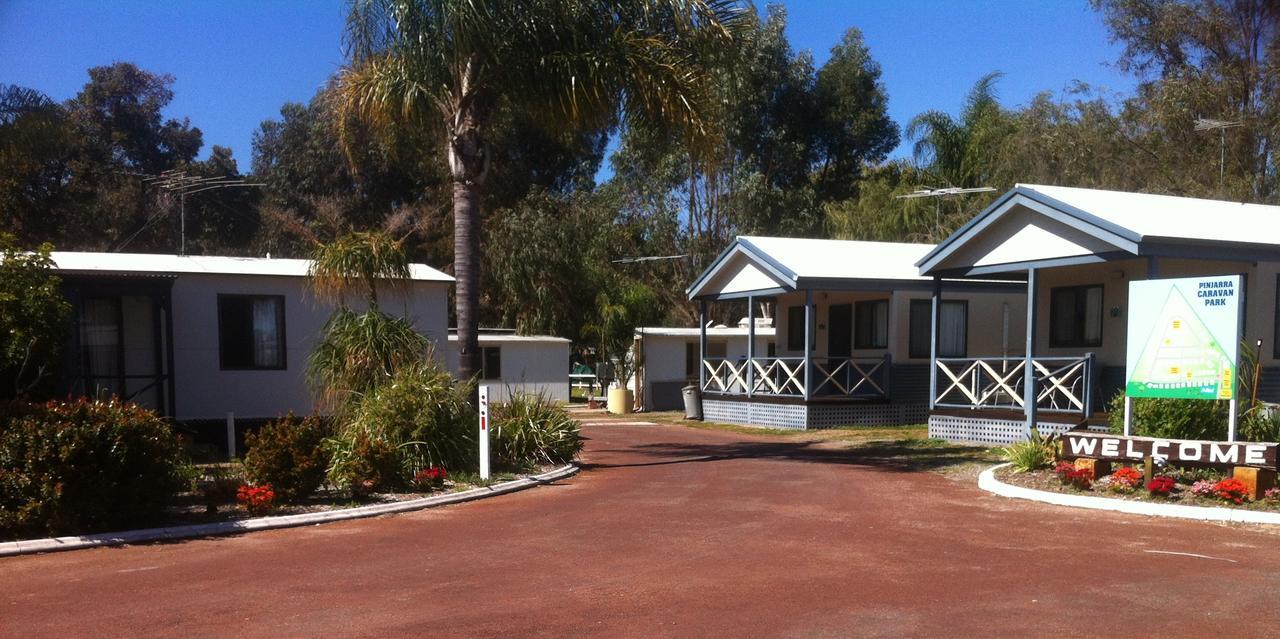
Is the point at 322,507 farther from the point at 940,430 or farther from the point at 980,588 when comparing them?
the point at 940,430

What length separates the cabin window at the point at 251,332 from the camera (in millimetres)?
18031

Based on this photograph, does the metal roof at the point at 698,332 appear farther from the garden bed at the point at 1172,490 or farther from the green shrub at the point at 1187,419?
the green shrub at the point at 1187,419

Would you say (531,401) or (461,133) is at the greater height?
(461,133)

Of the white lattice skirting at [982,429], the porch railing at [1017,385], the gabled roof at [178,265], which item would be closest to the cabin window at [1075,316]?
the porch railing at [1017,385]

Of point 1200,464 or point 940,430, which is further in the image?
point 940,430

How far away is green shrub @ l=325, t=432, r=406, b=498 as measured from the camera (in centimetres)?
1201

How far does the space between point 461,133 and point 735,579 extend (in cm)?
933

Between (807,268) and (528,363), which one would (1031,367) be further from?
(528,363)

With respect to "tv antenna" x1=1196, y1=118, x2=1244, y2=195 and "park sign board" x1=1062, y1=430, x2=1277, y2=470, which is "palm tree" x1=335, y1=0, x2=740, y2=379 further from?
"tv antenna" x1=1196, y1=118, x2=1244, y2=195

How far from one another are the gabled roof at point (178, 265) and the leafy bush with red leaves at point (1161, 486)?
12.4m

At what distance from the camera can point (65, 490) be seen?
951 centimetres

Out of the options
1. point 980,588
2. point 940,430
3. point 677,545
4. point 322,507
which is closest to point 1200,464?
point 980,588

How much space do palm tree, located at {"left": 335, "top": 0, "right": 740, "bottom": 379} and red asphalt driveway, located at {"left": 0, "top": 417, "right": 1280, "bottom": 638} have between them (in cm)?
539

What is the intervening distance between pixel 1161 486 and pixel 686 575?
593cm
